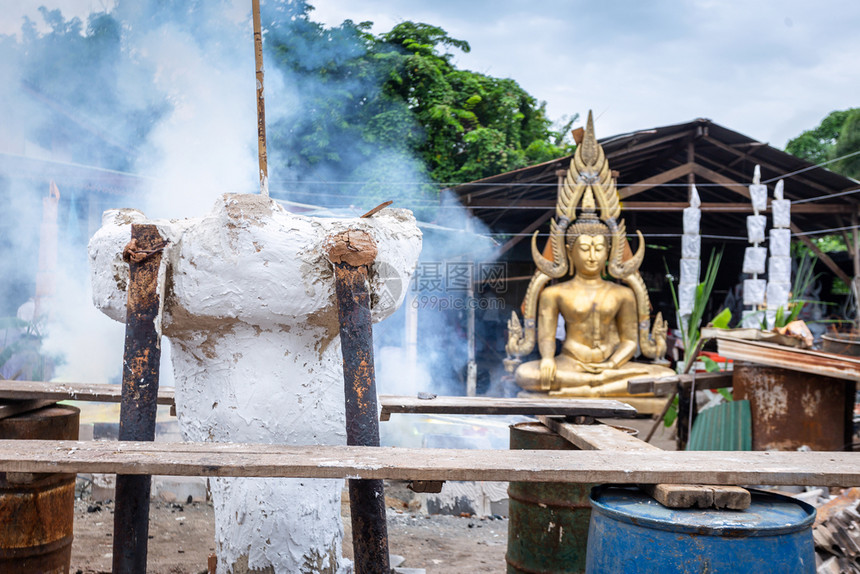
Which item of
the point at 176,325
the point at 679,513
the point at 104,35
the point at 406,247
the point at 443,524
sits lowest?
the point at 443,524

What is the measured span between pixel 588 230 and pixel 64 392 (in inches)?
288

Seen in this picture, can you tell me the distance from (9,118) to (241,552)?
694cm

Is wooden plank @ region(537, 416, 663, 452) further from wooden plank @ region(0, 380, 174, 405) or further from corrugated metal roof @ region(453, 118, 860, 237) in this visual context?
corrugated metal roof @ region(453, 118, 860, 237)

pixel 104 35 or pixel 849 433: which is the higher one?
pixel 104 35

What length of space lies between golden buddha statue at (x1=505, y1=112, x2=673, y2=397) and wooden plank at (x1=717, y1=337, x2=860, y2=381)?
403 centimetres

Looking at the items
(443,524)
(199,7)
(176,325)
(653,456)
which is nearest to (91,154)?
(199,7)

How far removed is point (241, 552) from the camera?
93.3 inches

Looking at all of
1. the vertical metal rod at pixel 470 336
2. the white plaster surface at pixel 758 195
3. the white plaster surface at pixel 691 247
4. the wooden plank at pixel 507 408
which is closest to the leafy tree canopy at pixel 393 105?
the vertical metal rod at pixel 470 336

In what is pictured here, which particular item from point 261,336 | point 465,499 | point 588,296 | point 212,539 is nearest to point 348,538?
point 212,539

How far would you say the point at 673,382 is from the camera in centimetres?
521

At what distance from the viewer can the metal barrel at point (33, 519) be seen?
2.72 meters

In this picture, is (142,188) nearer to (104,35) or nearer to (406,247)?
(104,35)

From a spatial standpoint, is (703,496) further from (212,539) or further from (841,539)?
(212,539)

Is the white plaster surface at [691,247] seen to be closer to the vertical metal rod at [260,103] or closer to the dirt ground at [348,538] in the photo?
the dirt ground at [348,538]
